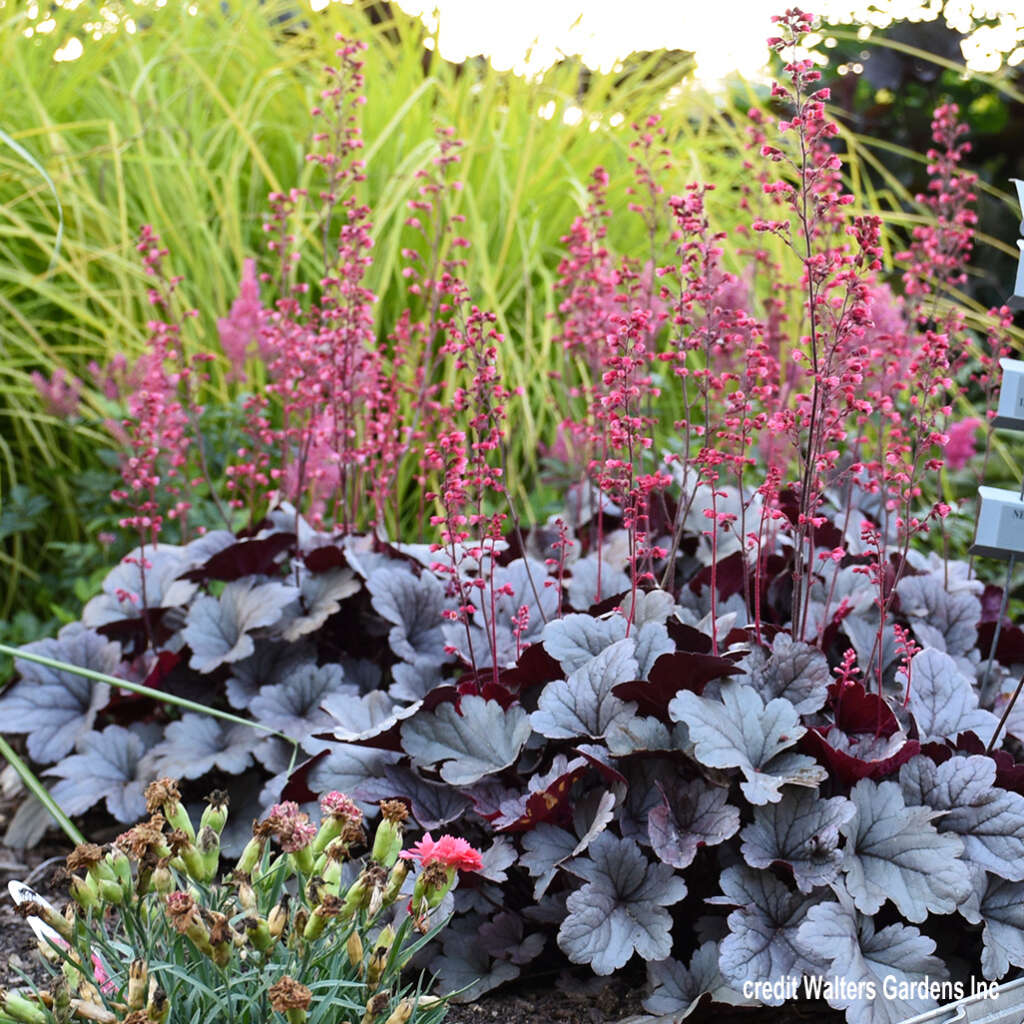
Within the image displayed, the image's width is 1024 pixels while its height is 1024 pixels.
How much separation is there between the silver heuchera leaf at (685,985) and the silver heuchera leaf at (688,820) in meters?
0.15

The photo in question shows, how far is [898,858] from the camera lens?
144 cm

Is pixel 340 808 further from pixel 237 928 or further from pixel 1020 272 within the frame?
pixel 1020 272

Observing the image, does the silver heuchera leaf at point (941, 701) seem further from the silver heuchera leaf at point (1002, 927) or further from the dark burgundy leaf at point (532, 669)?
the dark burgundy leaf at point (532, 669)

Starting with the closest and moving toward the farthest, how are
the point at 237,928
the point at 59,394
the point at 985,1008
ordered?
the point at 237,928
the point at 985,1008
the point at 59,394

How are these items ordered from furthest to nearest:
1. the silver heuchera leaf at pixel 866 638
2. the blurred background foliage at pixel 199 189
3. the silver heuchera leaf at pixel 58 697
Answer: the blurred background foliage at pixel 199 189
the silver heuchera leaf at pixel 58 697
the silver heuchera leaf at pixel 866 638

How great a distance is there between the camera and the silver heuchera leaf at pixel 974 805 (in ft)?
4.84

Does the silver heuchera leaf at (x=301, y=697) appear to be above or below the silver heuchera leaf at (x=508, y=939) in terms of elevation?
above

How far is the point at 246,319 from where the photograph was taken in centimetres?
239

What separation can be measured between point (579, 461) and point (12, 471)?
1410 mm

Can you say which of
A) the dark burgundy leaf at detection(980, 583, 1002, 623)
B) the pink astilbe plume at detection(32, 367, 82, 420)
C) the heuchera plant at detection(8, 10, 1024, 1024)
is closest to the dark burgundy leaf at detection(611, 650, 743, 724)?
the heuchera plant at detection(8, 10, 1024, 1024)

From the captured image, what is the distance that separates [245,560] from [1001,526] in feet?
4.12

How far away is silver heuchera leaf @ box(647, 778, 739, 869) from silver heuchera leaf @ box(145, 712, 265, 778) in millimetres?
696

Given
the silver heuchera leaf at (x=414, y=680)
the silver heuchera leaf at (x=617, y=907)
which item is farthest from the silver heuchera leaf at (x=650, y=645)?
the silver heuchera leaf at (x=414, y=680)

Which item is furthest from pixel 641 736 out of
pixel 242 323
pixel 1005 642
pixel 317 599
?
pixel 242 323
